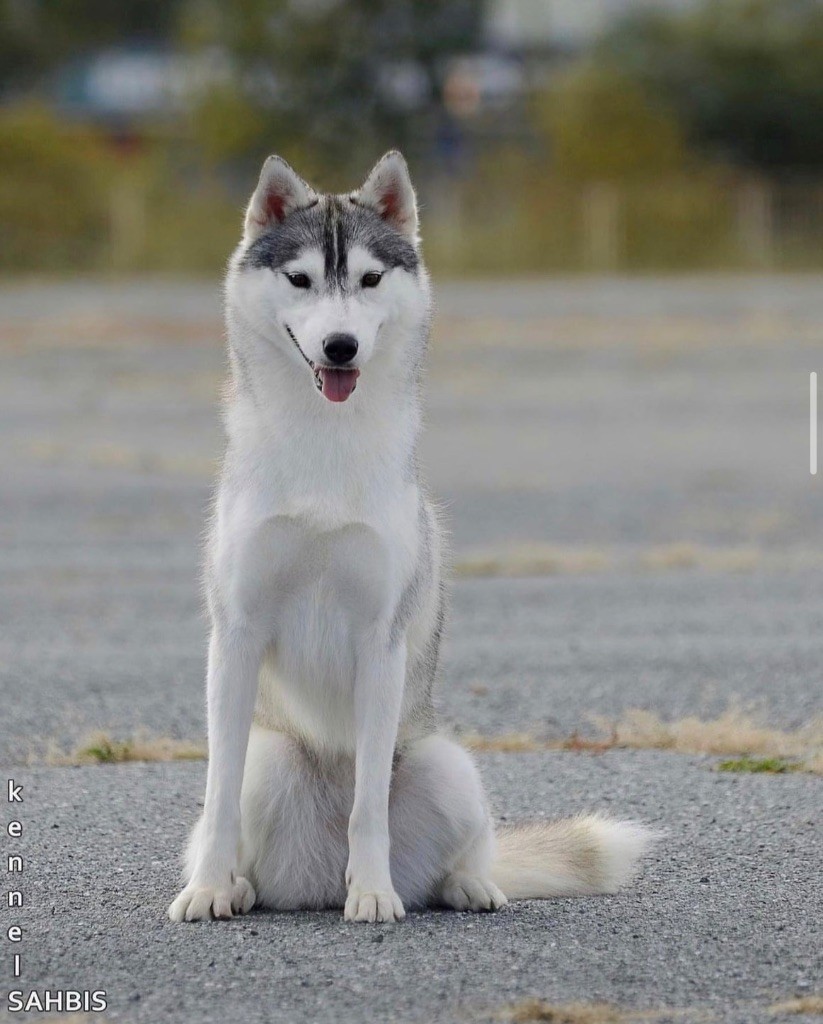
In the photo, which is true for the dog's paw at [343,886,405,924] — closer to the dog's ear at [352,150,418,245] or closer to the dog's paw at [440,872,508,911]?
the dog's paw at [440,872,508,911]

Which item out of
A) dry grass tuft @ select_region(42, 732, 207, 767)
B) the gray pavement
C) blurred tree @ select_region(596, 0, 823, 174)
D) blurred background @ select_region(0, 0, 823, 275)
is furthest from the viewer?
blurred tree @ select_region(596, 0, 823, 174)

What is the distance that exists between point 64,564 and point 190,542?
3.68ft

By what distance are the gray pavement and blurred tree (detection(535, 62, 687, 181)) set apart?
16.5 meters

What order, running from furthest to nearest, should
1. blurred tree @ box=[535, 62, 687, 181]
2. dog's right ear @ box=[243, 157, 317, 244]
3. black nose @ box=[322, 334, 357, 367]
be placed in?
blurred tree @ box=[535, 62, 687, 181] < dog's right ear @ box=[243, 157, 317, 244] < black nose @ box=[322, 334, 357, 367]

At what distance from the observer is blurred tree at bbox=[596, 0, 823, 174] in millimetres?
48188

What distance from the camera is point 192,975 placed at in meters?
4.95

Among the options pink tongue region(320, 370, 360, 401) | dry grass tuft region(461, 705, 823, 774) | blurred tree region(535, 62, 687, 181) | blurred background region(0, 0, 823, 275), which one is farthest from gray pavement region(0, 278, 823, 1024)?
blurred tree region(535, 62, 687, 181)

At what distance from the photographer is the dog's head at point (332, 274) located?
5.24m

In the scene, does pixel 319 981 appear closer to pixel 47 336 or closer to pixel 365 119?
pixel 47 336

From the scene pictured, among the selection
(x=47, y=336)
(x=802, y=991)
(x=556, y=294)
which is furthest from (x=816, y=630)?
(x=556, y=294)

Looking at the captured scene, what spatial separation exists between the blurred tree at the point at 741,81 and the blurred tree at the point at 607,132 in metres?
3.33

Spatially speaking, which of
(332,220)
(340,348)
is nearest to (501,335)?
(332,220)

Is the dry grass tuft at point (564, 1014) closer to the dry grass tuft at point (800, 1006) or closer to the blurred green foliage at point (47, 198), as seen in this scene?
the dry grass tuft at point (800, 1006)

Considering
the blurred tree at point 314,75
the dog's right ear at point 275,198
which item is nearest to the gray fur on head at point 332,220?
the dog's right ear at point 275,198
